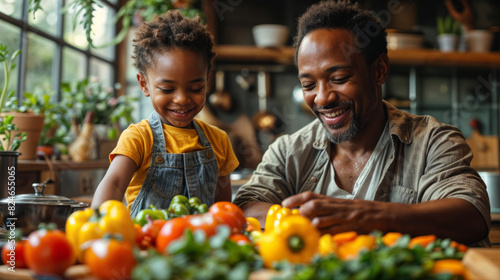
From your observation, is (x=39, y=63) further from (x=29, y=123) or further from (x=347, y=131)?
(x=347, y=131)

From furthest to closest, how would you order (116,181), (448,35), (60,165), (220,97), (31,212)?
(220,97) → (448,35) → (60,165) → (116,181) → (31,212)

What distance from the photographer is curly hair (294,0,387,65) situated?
1.61m

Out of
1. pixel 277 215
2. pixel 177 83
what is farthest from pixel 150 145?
pixel 277 215

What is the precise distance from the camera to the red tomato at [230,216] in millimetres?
991

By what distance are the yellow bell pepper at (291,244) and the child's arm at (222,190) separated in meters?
0.88

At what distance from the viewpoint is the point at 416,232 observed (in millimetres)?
1198

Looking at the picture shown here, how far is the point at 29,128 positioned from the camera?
222 centimetres

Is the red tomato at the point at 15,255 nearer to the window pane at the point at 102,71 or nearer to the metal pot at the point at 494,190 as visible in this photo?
the metal pot at the point at 494,190

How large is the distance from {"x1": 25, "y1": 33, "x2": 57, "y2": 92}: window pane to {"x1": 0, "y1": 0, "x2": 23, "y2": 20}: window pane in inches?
7.2

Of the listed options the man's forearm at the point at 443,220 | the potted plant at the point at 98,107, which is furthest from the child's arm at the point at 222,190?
the potted plant at the point at 98,107

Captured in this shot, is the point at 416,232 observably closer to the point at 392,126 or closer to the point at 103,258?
the point at 392,126

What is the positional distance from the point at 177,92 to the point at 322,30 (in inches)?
20.4

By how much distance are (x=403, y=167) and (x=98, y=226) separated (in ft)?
3.48

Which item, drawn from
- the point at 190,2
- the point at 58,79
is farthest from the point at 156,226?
the point at 190,2
